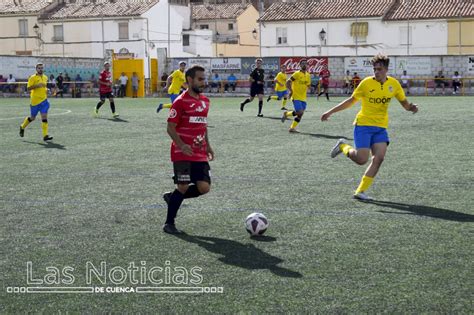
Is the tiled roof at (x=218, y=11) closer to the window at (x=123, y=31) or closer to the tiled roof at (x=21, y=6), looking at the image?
the window at (x=123, y=31)

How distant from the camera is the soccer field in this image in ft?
18.3

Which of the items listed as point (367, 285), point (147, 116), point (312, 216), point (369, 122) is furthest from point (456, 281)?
point (147, 116)

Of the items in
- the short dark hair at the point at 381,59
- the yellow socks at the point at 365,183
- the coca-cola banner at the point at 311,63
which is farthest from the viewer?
the coca-cola banner at the point at 311,63

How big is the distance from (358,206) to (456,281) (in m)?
3.39

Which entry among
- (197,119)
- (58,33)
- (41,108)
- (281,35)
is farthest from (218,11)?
(197,119)

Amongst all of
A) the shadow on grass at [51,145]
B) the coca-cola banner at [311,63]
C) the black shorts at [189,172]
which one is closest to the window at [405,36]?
the coca-cola banner at [311,63]

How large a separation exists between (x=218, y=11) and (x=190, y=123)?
71267mm

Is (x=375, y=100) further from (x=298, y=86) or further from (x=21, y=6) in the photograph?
(x=21, y=6)

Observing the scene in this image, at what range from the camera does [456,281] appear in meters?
5.88

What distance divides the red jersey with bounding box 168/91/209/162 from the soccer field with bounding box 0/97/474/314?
0.80 meters

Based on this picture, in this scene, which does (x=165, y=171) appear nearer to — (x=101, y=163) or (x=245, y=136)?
(x=101, y=163)

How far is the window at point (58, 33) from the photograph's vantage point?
218 feet

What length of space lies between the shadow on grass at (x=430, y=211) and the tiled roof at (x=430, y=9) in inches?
2006

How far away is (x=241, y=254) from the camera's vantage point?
22.6 ft
